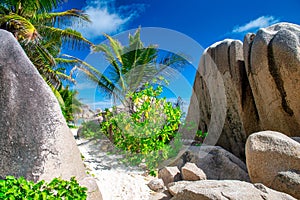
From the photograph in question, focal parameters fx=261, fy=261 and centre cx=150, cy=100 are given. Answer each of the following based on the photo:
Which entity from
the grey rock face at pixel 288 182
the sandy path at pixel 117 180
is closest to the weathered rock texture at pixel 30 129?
the sandy path at pixel 117 180

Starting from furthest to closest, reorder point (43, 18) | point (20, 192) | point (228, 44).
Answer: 1. point (43, 18)
2. point (228, 44)
3. point (20, 192)

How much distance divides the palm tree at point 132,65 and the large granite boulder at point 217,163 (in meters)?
5.73

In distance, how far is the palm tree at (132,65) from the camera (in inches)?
440

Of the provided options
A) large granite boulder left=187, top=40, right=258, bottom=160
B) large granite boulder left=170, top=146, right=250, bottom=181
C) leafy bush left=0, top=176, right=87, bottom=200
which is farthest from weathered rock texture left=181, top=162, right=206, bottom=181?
leafy bush left=0, top=176, right=87, bottom=200

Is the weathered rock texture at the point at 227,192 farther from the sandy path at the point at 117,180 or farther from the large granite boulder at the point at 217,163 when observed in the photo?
the large granite boulder at the point at 217,163

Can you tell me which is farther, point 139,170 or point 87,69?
point 87,69

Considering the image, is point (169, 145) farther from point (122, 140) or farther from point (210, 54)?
point (210, 54)

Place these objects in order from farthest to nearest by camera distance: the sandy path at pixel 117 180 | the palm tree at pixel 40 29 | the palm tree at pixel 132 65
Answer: the palm tree at pixel 132 65 → the palm tree at pixel 40 29 → the sandy path at pixel 117 180

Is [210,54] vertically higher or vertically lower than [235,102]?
higher

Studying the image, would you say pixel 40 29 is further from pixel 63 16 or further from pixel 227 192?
pixel 227 192

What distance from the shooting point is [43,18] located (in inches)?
460

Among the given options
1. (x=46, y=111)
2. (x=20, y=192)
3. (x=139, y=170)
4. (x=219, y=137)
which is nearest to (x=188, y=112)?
(x=219, y=137)

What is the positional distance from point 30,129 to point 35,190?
718mm

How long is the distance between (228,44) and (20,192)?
5.71m
